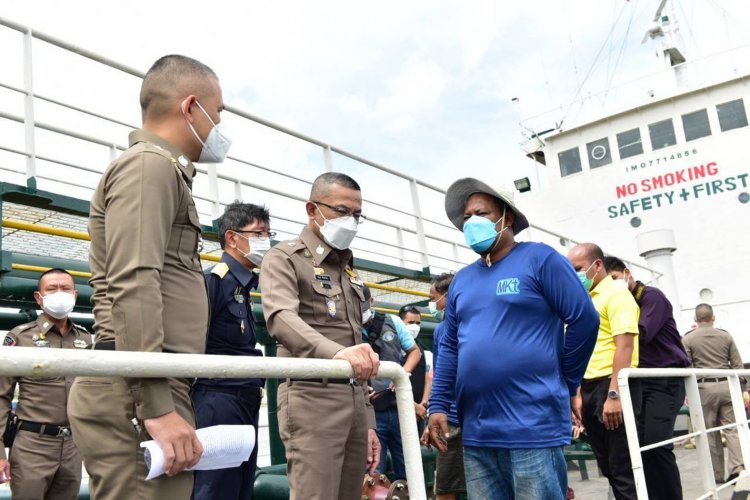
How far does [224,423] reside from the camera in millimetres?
2689

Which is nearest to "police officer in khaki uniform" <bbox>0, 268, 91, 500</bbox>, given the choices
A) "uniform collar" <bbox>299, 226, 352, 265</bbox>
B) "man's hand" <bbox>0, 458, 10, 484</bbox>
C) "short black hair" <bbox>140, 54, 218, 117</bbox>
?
"man's hand" <bbox>0, 458, 10, 484</bbox>

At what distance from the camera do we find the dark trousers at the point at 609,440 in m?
3.69

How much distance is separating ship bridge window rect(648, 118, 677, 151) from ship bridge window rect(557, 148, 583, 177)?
1.81 meters

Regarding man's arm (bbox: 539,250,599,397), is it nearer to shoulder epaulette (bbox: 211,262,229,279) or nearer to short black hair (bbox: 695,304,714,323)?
shoulder epaulette (bbox: 211,262,229,279)

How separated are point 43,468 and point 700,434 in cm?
392

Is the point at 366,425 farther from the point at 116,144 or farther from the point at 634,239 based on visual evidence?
the point at 634,239

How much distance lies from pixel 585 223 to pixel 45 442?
14.8m

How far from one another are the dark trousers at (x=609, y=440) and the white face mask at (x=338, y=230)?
202cm

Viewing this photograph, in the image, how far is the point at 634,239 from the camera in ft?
52.4

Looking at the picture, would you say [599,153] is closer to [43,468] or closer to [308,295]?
[43,468]

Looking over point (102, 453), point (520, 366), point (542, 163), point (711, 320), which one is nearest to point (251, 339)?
point (520, 366)

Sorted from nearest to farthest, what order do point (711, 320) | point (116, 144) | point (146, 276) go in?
point (146, 276) < point (116, 144) < point (711, 320)

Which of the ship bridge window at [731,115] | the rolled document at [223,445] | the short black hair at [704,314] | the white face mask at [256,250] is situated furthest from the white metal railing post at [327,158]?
the ship bridge window at [731,115]

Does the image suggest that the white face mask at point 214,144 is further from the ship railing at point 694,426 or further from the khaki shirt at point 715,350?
the khaki shirt at point 715,350
